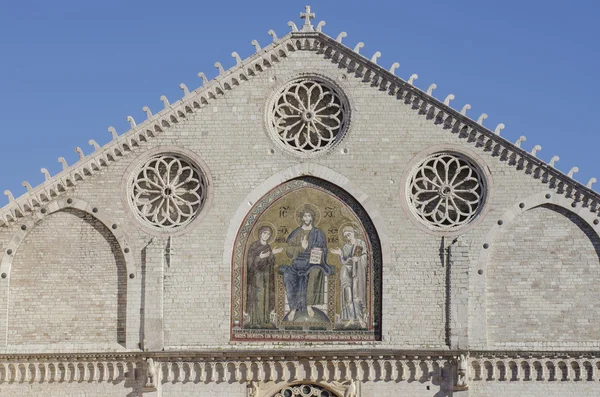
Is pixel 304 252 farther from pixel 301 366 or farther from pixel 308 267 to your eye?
pixel 301 366

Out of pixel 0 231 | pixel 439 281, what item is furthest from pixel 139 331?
pixel 439 281

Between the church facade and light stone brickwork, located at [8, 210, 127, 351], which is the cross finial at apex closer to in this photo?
the church facade

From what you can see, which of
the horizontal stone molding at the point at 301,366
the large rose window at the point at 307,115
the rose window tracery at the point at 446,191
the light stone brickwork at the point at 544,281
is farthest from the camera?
the large rose window at the point at 307,115

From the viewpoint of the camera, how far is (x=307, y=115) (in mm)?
32156

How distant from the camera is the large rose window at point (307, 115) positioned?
32156 millimetres

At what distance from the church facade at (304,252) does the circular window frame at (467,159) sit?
0.04m

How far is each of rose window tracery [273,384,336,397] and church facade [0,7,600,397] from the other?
31 millimetres

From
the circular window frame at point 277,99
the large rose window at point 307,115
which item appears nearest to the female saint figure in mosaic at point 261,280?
the circular window frame at point 277,99

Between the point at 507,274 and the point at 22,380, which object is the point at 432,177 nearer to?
the point at 507,274

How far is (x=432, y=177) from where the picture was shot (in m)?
31.8

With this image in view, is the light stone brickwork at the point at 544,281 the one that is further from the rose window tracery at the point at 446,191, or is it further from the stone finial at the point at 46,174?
the stone finial at the point at 46,174

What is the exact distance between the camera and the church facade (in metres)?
A: 31.0

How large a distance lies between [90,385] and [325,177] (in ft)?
20.7

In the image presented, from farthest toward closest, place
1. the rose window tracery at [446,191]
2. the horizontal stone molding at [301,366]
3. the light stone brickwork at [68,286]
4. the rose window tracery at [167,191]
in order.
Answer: the rose window tracery at [167,191] < the light stone brickwork at [68,286] < the rose window tracery at [446,191] < the horizontal stone molding at [301,366]
